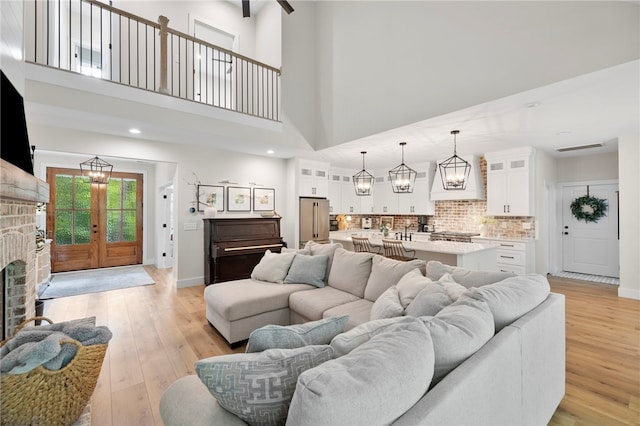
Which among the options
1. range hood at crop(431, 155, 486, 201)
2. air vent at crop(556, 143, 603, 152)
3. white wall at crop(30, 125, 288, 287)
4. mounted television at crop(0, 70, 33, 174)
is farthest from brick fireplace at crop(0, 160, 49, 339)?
air vent at crop(556, 143, 603, 152)

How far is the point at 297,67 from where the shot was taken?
5504 millimetres

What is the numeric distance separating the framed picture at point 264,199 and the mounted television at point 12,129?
4.00 m

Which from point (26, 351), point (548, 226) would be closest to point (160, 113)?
point (26, 351)

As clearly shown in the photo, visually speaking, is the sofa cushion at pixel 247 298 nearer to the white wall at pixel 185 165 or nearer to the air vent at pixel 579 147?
the white wall at pixel 185 165

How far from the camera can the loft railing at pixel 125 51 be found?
163 inches

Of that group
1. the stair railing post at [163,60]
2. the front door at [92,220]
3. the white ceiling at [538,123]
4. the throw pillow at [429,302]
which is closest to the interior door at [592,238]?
the white ceiling at [538,123]

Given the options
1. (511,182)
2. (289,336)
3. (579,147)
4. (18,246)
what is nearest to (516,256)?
(511,182)

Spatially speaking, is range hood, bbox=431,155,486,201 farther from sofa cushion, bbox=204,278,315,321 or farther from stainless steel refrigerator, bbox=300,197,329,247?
sofa cushion, bbox=204,278,315,321

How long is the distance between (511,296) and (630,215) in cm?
484

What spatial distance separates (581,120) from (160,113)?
18.8 ft

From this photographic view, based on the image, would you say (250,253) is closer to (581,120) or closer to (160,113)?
(160,113)

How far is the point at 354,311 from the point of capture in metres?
2.53

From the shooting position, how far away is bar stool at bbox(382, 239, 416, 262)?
4238 millimetres

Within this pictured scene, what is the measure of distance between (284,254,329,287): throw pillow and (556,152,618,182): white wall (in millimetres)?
6162
